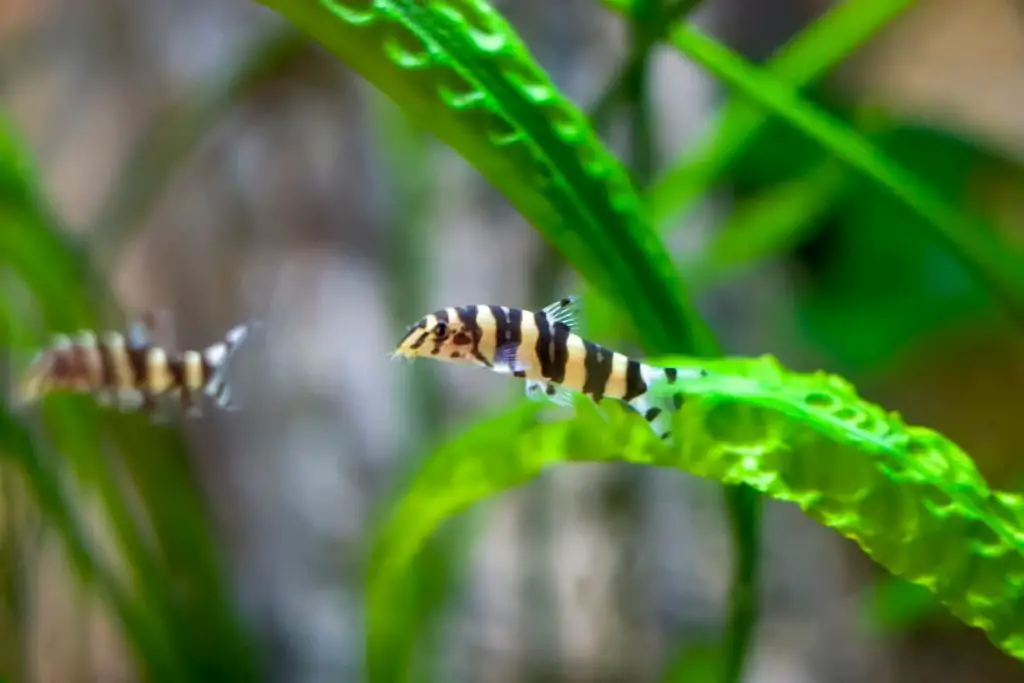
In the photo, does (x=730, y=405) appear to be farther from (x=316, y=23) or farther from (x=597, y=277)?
(x=316, y=23)

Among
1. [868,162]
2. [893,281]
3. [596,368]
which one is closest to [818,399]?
[596,368]

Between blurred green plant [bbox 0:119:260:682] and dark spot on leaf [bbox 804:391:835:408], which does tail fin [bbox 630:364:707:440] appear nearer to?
dark spot on leaf [bbox 804:391:835:408]

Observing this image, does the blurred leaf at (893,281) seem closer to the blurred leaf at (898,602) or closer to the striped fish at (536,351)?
the blurred leaf at (898,602)

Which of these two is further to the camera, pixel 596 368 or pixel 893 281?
pixel 893 281

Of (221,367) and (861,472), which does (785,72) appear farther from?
(221,367)

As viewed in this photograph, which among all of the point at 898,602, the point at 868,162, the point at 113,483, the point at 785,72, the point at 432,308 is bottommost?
the point at 898,602

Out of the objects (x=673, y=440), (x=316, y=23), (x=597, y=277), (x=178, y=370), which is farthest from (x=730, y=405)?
(x=178, y=370)

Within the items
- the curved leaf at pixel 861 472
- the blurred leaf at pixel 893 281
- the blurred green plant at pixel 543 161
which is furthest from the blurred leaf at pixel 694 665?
the curved leaf at pixel 861 472
